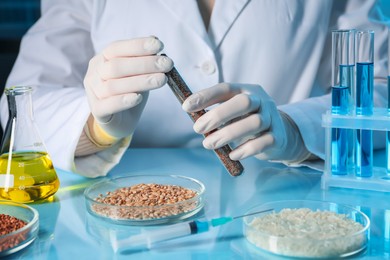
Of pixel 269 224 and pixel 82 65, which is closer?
pixel 269 224

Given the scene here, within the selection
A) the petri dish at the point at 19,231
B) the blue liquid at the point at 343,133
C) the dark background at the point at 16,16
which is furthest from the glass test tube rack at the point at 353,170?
the dark background at the point at 16,16

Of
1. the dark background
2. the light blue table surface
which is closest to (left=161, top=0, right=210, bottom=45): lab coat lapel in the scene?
the light blue table surface

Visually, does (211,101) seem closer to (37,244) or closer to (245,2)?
(37,244)

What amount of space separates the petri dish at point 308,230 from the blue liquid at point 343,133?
22 centimetres

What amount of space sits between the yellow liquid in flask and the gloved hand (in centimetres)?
31

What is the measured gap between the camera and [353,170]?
1417 mm

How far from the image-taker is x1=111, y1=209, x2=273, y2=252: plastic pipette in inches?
43.1

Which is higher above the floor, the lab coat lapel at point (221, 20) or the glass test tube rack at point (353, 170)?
the lab coat lapel at point (221, 20)

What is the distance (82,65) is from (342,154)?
2.99ft

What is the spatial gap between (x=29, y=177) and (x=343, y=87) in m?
0.66

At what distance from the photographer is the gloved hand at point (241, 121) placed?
52.1 inches

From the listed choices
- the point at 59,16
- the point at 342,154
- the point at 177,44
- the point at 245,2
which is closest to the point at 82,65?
the point at 59,16

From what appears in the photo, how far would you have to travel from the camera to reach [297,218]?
112cm

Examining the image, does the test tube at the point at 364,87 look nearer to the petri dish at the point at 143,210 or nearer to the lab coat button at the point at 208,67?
the petri dish at the point at 143,210
